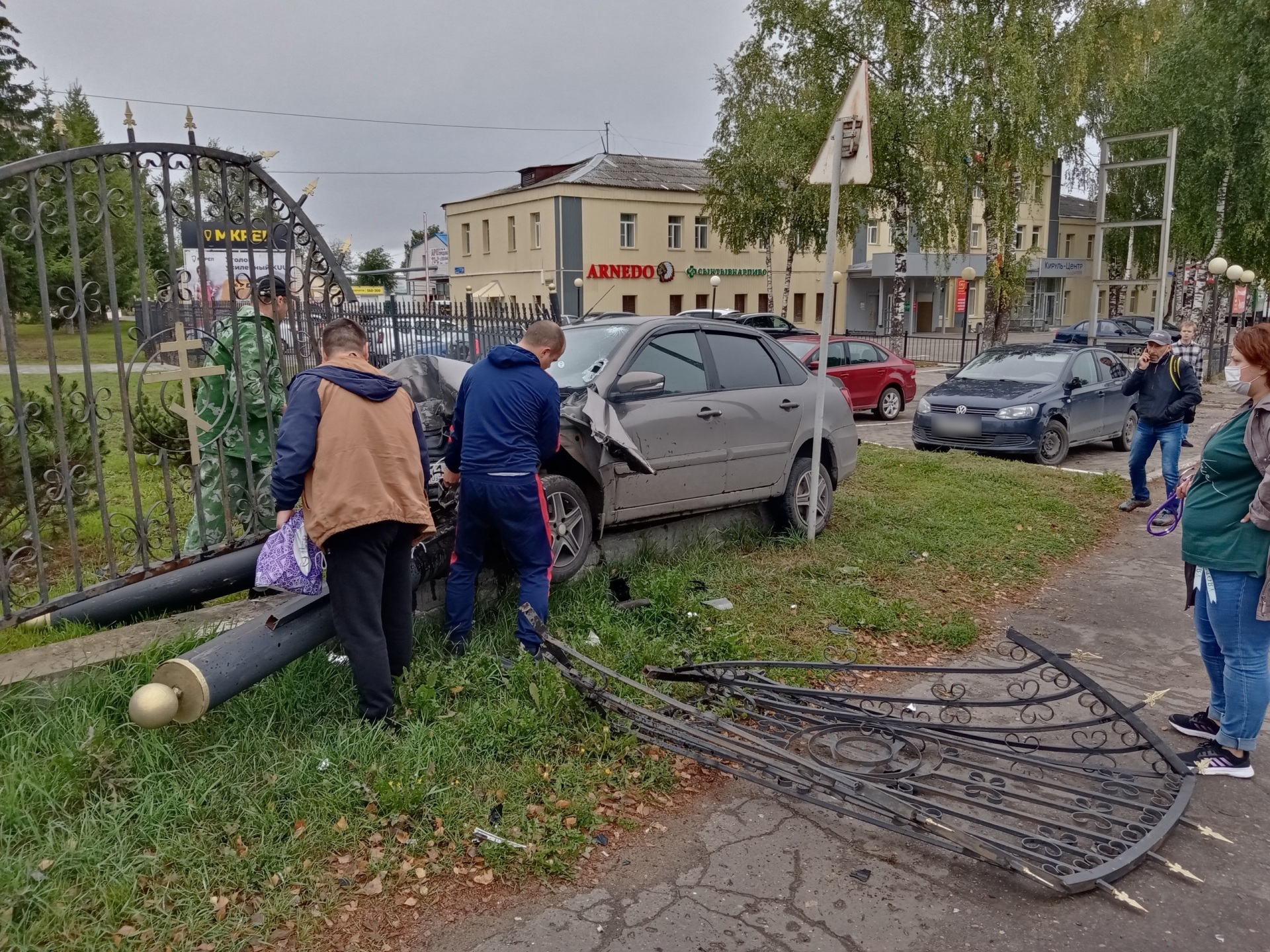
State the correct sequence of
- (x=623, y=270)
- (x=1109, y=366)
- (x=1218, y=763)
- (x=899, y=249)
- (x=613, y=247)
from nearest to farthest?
(x=1218, y=763) < (x=1109, y=366) < (x=899, y=249) < (x=613, y=247) < (x=623, y=270)

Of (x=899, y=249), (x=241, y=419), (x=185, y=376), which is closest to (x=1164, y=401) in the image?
(x=241, y=419)

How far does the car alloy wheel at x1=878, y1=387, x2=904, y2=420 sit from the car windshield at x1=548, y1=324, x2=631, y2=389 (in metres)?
12.0

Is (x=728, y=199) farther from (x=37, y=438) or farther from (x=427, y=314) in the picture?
(x=37, y=438)

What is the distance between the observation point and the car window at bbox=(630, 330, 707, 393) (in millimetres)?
6754

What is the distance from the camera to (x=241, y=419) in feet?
16.5

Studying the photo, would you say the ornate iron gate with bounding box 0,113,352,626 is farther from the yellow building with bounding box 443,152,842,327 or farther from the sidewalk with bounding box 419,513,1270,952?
the yellow building with bounding box 443,152,842,327

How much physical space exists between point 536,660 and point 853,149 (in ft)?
15.4

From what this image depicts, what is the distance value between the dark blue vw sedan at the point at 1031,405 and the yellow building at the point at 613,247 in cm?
2366

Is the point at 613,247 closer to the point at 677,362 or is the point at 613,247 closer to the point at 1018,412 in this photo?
the point at 1018,412

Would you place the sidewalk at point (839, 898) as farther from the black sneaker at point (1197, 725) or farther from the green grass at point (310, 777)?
the black sneaker at point (1197, 725)

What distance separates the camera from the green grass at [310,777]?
308cm

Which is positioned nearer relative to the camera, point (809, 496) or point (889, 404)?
point (809, 496)

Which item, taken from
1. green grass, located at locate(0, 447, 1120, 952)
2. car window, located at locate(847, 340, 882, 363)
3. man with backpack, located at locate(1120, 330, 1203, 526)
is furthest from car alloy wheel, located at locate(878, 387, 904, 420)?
green grass, located at locate(0, 447, 1120, 952)

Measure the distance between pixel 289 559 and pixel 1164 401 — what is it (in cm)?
839
